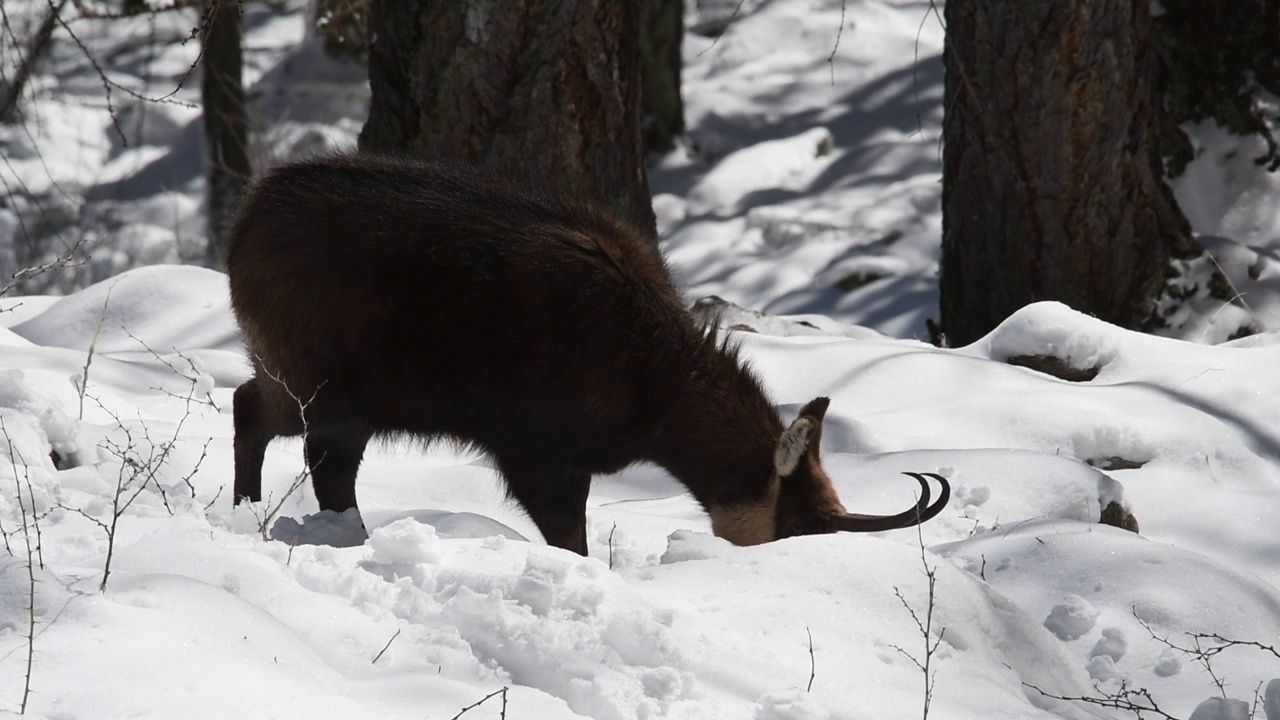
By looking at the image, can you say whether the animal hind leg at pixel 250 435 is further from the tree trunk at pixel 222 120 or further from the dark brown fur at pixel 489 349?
the tree trunk at pixel 222 120

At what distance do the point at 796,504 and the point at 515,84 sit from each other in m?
2.64

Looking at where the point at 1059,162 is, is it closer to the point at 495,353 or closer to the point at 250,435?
the point at 495,353

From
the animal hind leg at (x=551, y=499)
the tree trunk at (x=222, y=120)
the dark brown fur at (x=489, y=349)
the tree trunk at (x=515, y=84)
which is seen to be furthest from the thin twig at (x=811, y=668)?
the tree trunk at (x=222, y=120)

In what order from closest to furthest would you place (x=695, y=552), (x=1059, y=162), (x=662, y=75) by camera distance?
(x=695, y=552), (x=1059, y=162), (x=662, y=75)

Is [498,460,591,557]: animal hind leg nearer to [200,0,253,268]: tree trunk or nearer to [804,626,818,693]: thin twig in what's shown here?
[804,626,818,693]: thin twig

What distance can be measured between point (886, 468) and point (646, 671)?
3065 millimetres

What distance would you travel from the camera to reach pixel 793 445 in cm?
475

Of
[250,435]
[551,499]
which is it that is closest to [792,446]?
[551,499]

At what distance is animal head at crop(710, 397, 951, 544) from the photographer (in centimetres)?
475

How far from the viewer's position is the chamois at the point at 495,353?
4652 millimetres

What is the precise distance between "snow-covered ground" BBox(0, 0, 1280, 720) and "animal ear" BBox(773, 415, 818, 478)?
0.39 metres

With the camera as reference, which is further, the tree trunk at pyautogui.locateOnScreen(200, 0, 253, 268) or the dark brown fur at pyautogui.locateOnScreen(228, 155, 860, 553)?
the tree trunk at pyautogui.locateOnScreen(200, 0, 253, 268)

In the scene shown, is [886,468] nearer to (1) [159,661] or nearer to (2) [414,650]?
(2) [414,650]

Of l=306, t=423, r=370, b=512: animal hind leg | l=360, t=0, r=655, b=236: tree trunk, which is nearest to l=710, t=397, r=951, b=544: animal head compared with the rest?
l=306, t=423, r=370, b=512: animal hind leg
